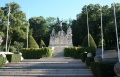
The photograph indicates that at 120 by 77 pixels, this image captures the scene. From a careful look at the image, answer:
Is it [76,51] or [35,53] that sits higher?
[76,51]

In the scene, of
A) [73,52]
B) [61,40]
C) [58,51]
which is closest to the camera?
[73,52]

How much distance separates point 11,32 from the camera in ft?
164

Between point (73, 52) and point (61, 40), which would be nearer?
point (73, 52)

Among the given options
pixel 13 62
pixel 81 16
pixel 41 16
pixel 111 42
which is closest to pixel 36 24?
pixel 41 16

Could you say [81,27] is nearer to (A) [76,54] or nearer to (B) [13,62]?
Answer: (A) [76,54]

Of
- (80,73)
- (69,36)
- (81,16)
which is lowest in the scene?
(80,73)

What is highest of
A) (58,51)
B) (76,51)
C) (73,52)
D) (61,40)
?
(61,40)

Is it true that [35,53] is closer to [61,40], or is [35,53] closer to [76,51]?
[76,51]

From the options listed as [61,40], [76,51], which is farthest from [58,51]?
[76,51]

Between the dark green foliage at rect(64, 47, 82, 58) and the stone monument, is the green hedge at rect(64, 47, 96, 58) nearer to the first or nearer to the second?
the dark green foliage at rect(64, 47, 82, 58)

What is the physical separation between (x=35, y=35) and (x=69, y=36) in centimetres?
2172

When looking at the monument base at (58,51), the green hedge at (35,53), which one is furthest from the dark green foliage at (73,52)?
the green hedge at (35,53)

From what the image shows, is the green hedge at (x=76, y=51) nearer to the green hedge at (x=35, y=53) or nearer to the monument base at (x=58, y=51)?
the monument base at (x=58, y=51)

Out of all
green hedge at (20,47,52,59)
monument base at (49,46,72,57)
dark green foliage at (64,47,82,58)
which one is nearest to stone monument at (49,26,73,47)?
monument base at (49,46,72,57)
